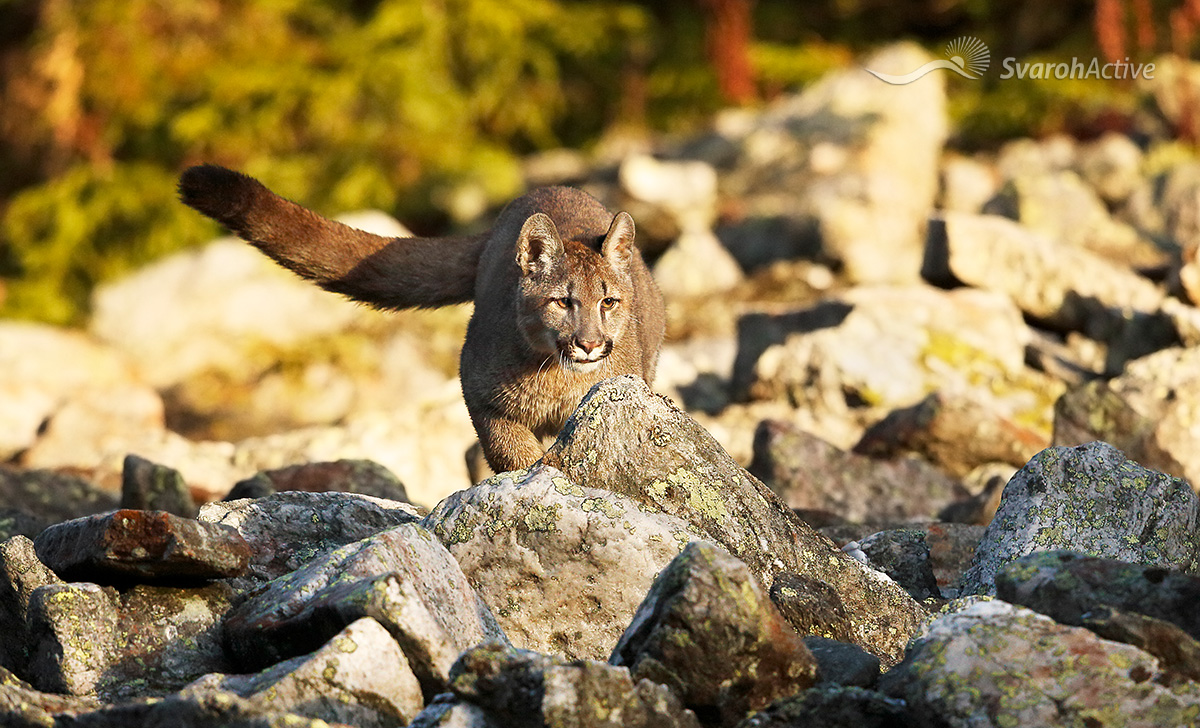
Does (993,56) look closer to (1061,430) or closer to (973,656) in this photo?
(1061,430)

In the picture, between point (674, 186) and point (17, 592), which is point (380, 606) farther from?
point (674, 186)

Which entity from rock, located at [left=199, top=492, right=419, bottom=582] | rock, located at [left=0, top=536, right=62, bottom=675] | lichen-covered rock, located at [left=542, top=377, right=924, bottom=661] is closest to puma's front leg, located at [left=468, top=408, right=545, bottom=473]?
rock, located at [left=199, top=492, right=419, bottom=582]

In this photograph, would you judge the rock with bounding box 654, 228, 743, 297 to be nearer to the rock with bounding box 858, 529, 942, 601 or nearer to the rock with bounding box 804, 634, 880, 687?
the rock with bounding box 858, 529, 942, 601

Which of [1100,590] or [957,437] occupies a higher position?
[1100,590]

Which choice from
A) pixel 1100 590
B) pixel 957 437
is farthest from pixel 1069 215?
pixel 1100 590

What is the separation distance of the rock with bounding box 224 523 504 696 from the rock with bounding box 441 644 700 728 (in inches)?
14.2

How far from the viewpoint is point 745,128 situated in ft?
70.1

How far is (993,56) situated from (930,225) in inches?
463

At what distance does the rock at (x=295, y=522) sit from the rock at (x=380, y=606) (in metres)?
0.47

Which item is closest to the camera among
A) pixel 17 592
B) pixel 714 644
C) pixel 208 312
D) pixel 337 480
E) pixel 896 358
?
pixel 714 644

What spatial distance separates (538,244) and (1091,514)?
3303 millimetres

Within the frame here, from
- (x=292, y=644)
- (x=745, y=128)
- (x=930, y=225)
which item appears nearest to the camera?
(x=292, y=644)

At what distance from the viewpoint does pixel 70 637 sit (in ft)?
15.6

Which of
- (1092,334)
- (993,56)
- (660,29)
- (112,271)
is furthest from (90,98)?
(1092,334)
